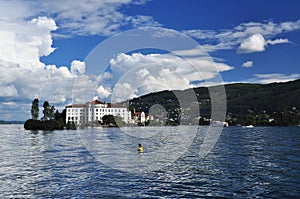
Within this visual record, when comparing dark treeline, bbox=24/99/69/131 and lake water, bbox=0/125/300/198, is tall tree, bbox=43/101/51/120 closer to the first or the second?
dark treeline, bbox=24/99/69/131

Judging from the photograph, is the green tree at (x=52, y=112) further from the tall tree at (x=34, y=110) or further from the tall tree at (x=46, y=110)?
the tall tree at (x=34, y=110)

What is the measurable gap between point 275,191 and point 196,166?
→ 1171cm

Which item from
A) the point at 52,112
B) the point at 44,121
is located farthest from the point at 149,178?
the point at 52,112

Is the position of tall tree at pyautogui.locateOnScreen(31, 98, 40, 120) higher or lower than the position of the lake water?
higher

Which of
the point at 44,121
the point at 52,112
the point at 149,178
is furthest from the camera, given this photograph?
the point at 52,112

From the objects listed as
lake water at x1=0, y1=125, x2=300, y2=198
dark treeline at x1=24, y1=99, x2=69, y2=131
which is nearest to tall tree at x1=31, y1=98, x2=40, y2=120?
dark treeline at x1=24, y1=99, x2=69, y2=131

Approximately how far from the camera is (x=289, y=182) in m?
26.7

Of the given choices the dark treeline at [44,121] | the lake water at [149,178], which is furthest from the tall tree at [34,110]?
the lake water at [149,178]

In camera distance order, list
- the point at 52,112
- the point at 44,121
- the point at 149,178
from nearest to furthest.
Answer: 1. the point at 149,178
2. the point at 44,121
3. the point at 52,112

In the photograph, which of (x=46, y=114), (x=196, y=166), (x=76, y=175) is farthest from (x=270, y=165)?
(x=46, y=114)

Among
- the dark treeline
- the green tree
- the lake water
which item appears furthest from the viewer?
the green tree

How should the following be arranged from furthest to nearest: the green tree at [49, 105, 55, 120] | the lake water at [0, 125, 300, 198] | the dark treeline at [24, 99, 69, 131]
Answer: the green tree at [49, 105, 55, 120]
the dark treeline at [24, 99, 69, 131]
the lake water at [0, 125, 300, 198]

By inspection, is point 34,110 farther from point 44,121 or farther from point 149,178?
point 149,178

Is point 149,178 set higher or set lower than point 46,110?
lower
